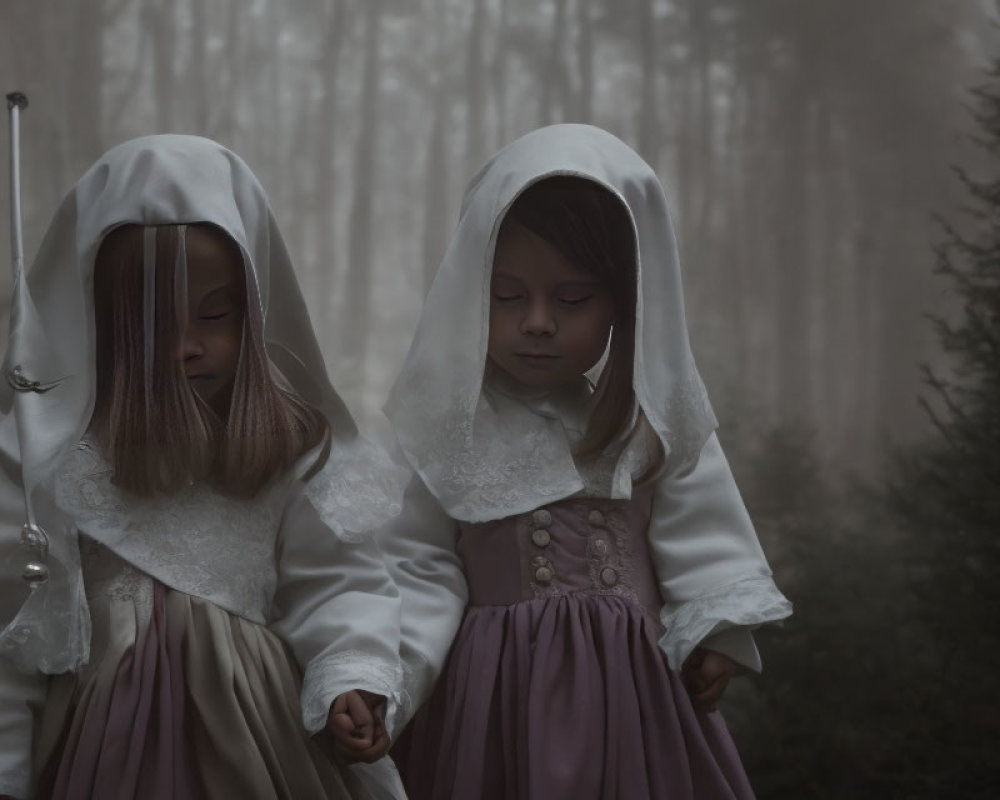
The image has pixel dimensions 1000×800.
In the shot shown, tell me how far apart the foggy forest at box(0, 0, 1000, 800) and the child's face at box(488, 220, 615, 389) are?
218 centimetres

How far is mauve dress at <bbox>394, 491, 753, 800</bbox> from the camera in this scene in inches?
82.2

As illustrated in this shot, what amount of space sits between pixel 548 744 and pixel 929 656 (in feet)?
9.32

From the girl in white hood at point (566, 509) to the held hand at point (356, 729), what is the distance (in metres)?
0.19

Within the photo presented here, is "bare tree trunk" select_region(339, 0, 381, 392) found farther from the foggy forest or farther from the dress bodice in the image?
the dress bodice

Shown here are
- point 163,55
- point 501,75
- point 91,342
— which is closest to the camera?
point 91,342

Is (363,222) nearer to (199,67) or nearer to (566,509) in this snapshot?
(199,67)

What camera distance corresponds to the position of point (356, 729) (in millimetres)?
1889

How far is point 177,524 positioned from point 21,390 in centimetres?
28

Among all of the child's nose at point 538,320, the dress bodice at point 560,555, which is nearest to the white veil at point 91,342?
the dress bodice at point 560,555

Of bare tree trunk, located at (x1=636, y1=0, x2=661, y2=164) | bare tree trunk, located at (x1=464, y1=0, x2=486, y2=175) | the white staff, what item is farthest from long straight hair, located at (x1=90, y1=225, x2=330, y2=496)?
bare tree trunk, located at (x1=636, y1=0, x2=661, y2=164)

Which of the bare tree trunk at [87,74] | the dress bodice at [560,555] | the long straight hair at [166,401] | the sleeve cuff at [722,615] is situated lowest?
the sleeve cuff at [722,615]

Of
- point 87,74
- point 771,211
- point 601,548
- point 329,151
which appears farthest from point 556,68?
point 601,548

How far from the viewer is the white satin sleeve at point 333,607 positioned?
1935 mm

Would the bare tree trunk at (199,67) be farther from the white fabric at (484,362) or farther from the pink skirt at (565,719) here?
the pink skirt at (565,719)
